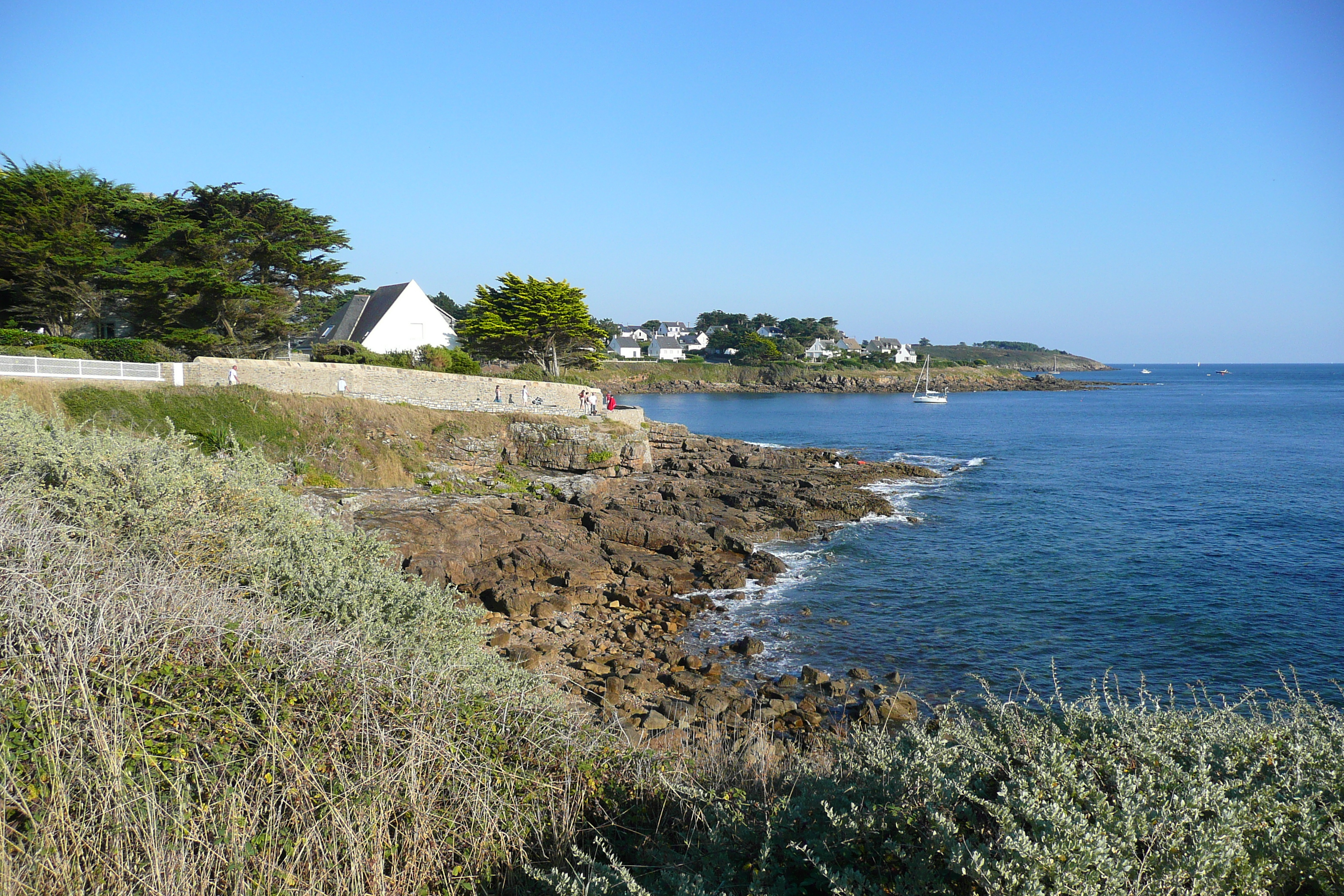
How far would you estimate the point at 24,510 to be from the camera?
7.21m

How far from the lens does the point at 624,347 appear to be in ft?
395

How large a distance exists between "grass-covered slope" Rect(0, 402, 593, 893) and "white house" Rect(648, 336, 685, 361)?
11721 centimetres

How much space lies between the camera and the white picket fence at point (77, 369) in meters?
19.6

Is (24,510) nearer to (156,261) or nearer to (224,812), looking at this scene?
(224,812)

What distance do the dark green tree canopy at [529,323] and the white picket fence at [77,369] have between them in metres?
24.8

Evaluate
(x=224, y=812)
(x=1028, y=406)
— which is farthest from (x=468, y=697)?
(x=1028, y=406)

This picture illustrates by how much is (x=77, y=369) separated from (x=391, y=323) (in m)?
18.8

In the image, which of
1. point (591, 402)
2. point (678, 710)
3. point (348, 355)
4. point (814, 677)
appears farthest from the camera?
point (348, 355)

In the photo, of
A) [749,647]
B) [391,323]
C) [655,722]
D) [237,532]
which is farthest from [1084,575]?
[391,323]

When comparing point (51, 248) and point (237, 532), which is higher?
point (51, 248)

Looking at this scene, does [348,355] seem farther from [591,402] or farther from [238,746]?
[238,746]

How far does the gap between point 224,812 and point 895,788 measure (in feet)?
11.4

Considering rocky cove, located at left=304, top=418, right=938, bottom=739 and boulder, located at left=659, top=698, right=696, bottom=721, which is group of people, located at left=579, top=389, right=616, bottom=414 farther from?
boulder, located at left=659, top=698, right=696, bottom=721

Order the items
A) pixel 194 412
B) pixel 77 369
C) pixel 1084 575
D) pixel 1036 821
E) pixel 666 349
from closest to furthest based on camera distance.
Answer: pixel 1036 821 → pixel 1084 575 → pixel 77 369 → pixel 194 412 → pixel 666 349
